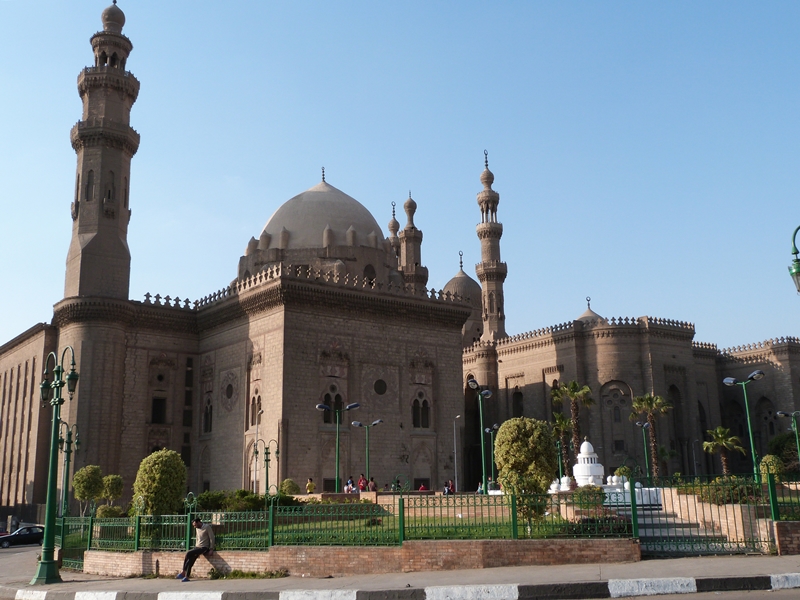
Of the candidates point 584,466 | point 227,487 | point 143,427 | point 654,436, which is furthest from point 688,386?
point 143,427

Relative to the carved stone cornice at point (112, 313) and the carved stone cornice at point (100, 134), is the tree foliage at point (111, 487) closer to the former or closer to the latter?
the carved stone cornice at point (112, 313)

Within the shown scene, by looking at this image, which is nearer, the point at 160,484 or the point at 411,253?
the point at 160,484

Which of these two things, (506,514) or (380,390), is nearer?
(506,514)

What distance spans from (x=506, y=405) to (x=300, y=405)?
55.8ft

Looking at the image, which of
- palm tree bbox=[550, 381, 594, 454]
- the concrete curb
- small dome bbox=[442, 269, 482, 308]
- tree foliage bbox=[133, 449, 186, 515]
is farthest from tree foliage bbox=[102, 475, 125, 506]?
small dome bbox=[442, 269, 482, 308]

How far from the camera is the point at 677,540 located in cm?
1275

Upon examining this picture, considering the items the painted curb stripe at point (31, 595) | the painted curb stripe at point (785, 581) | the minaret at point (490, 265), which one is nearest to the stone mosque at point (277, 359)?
the minaret at point (490, 265)

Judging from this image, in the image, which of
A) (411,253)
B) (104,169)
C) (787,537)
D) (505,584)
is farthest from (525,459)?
(411,253)

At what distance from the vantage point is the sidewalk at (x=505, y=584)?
32.0ft

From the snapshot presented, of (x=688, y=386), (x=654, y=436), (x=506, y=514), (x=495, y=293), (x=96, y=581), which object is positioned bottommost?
(x=96, y=581)

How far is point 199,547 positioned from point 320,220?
2451cm

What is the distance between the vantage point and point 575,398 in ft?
117

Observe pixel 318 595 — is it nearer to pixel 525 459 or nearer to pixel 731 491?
pixel 525 459

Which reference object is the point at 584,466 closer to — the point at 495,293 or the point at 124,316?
the point at 124,316
